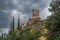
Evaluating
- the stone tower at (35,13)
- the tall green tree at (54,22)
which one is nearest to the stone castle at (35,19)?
the stone tower at (35,13)

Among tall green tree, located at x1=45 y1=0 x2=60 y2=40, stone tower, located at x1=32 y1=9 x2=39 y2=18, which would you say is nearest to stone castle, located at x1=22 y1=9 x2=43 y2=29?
stone tower, located at x1=32 y1=9 x2=39 y2=18

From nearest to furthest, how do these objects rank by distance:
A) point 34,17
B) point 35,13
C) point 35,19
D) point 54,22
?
point 54,22 < point 35,19 < point 34,17 < point 35,13

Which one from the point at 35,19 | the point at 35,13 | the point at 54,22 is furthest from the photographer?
the point at 35,13

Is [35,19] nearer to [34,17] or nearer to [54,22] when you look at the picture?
[34,17]

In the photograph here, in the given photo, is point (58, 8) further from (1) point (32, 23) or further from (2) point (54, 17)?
Answer: (1) point (32, 23)

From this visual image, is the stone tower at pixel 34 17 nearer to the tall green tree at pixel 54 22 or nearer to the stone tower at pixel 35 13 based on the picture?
the stone tower at pixel 35 13

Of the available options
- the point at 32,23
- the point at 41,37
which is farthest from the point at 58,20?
the point at 32,23

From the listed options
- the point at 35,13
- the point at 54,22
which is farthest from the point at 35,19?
the point at 54,22

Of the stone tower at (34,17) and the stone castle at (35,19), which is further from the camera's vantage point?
the stone tower at (34,17)

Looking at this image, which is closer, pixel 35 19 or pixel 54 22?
pixel 54 22

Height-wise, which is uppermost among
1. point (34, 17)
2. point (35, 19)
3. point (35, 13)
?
point (35, 13)

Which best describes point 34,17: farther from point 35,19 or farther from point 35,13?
point 35,19

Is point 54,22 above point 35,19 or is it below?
above

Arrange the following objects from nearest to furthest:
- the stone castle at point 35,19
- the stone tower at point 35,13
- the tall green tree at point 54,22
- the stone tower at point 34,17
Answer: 1. the tall green tree at point 54,22
2. the stone castle at point 35,19
3. the stone tower at point 34,17
4. the stone tower at point 35,13
